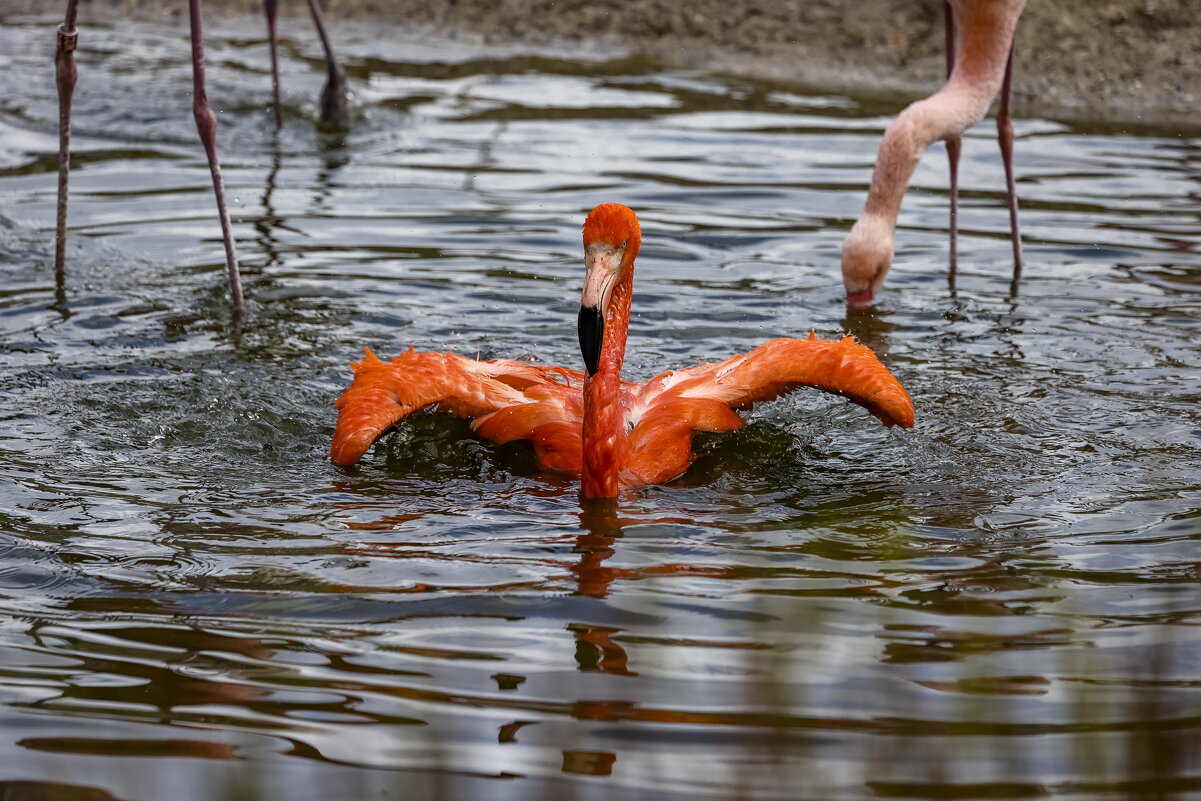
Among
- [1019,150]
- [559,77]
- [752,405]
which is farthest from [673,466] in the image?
[559,77]

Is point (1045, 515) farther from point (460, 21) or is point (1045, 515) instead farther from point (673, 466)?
point (460, 21)

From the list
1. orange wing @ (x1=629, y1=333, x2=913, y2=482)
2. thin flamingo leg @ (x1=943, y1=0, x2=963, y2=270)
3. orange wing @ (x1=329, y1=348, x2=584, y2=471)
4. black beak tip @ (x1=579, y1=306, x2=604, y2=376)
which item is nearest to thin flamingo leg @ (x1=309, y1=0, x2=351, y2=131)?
thin flamingo leg @ (x1=943, y1=0, x2=963, y2=270)

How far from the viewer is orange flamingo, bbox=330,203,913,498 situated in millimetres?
4246

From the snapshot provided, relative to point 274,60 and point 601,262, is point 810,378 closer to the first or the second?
point 601,262

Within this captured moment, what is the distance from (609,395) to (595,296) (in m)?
0.35

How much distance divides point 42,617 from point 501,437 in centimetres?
158

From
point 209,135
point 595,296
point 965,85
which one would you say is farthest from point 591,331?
point 965,85

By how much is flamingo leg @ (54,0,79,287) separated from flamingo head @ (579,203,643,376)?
318 centimetres

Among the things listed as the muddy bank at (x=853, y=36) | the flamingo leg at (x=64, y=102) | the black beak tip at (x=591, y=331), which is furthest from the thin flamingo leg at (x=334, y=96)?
the black beak tip at (x=591, y=331)

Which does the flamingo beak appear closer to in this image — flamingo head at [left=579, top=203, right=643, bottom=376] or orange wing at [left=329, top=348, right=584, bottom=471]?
flamingo head at [left=579, top=203, right=643, bottom=376]

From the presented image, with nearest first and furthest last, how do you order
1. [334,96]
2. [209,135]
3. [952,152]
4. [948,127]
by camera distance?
1. [209,135]
2. [948,127]
3. [952,152]
4. [334,96]

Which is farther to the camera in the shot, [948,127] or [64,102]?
[948,127]

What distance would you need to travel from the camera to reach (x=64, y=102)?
655cm

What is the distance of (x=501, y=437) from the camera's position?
4617mm
